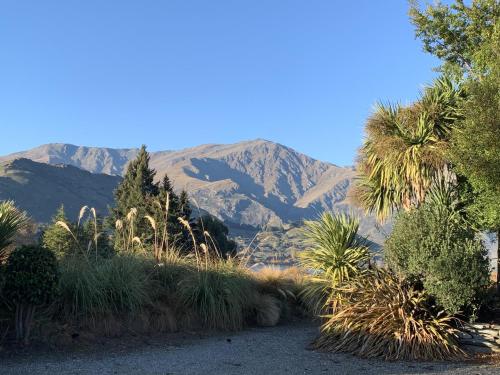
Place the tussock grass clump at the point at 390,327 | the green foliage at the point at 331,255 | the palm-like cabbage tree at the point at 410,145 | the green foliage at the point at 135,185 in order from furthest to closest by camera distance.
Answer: the green foliage at the point at 135,185 → the palm-like cabbage tree at the point at 410,145 → the green foliage at the point at 331,255 → the tussock grass clump at the point at 390,327

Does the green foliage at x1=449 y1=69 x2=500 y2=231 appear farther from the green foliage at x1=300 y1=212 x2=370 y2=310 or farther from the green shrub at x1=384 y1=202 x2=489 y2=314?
the green foliage at x1=300 y1=212 x2=370 y2=310

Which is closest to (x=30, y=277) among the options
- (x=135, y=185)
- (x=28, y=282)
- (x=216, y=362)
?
(x=28, y=282)

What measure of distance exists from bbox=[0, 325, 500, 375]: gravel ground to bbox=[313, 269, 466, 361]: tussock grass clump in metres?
0.40

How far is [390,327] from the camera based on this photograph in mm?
8969

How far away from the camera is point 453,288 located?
904 cm

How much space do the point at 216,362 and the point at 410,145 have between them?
7.36 metres

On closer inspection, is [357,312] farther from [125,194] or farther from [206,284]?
[125,194]

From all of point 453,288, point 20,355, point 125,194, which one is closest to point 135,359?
point 20,355

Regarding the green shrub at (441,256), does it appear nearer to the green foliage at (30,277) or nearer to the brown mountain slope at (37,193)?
the green foliage at (30,277)

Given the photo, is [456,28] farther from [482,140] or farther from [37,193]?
[37,193]

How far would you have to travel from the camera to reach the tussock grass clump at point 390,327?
28.2 ft

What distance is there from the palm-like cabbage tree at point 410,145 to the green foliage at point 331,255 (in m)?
1.77

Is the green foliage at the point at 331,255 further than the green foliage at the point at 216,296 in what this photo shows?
Yes

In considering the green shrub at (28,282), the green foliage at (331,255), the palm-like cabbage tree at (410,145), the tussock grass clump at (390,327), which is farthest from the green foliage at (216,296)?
the palm-like cabbage tree at (410,145)
